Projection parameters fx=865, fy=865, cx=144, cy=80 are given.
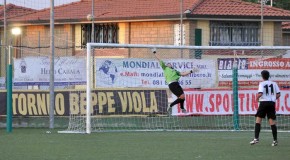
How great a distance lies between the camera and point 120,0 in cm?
4338

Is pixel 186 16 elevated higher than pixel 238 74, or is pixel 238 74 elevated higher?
pixel 186 16

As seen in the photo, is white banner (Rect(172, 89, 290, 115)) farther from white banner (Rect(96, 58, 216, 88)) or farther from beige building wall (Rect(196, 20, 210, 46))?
beige building wall (Rect(196, 20, 210, 46))

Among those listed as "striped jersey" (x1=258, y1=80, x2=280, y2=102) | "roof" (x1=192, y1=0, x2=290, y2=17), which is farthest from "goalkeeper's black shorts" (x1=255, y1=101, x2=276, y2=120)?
"roof" (x1=192, y1=0, x2=290, y2=17)

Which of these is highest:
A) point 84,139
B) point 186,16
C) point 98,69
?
point 186,16

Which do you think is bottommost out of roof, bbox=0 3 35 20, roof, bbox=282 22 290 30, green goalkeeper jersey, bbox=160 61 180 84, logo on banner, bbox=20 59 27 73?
green goalkeeper jersey, bbox=160 61 180 84

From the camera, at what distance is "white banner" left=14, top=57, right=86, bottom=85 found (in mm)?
28697

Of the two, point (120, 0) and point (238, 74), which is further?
point (120, 0)

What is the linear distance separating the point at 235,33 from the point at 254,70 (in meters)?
13.5

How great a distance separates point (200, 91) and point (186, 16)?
39.0 ft

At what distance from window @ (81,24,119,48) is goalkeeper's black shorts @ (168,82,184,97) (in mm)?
16498

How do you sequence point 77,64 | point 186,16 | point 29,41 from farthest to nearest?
point 29,41 < point 186,16 < point 77,64

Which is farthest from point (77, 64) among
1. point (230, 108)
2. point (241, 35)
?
point (241, 35)

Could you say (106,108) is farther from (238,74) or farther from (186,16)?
(186,16)

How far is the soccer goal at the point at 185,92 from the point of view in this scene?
2592 cm
